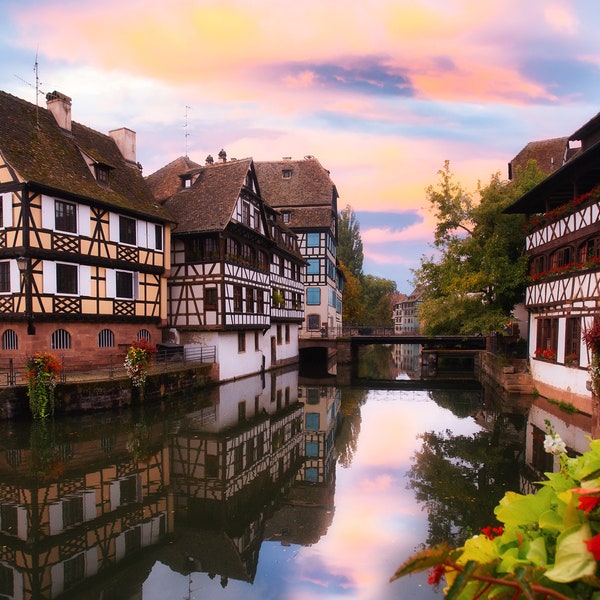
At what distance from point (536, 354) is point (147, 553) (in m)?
19.7

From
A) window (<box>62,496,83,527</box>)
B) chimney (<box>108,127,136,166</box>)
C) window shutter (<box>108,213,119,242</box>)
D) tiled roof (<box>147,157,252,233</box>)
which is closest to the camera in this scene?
window (<box>62,496,83,527</box>)

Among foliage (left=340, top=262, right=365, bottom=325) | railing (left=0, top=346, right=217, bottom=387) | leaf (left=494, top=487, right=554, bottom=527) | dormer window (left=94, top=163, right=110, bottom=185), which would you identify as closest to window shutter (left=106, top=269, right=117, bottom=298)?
railing (left=0, top=346, right=217, bottom=387)

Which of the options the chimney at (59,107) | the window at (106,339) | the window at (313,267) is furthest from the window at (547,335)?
the window at (313,267)

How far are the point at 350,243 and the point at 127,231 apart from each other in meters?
49.7

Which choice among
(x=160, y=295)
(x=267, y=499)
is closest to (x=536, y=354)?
(x=267, y=499)

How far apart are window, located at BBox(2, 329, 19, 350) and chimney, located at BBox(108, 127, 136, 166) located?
41.2 ft

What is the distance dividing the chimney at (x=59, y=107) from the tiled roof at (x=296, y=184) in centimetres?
2434

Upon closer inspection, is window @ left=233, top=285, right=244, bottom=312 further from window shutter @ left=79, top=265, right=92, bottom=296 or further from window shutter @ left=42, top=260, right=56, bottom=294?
window shutter @ left=42, top=260, right=56, bottom=294

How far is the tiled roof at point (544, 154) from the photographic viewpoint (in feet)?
114

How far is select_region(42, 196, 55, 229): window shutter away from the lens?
1931 cm

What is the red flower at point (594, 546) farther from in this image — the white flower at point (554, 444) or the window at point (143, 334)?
the window at point (143, 334)

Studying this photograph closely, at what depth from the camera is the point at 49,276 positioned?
64.0 ft

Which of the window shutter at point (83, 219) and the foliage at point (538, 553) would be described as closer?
the foliage at point (538, 553)

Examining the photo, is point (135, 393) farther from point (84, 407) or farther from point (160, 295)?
point (160, 295)
